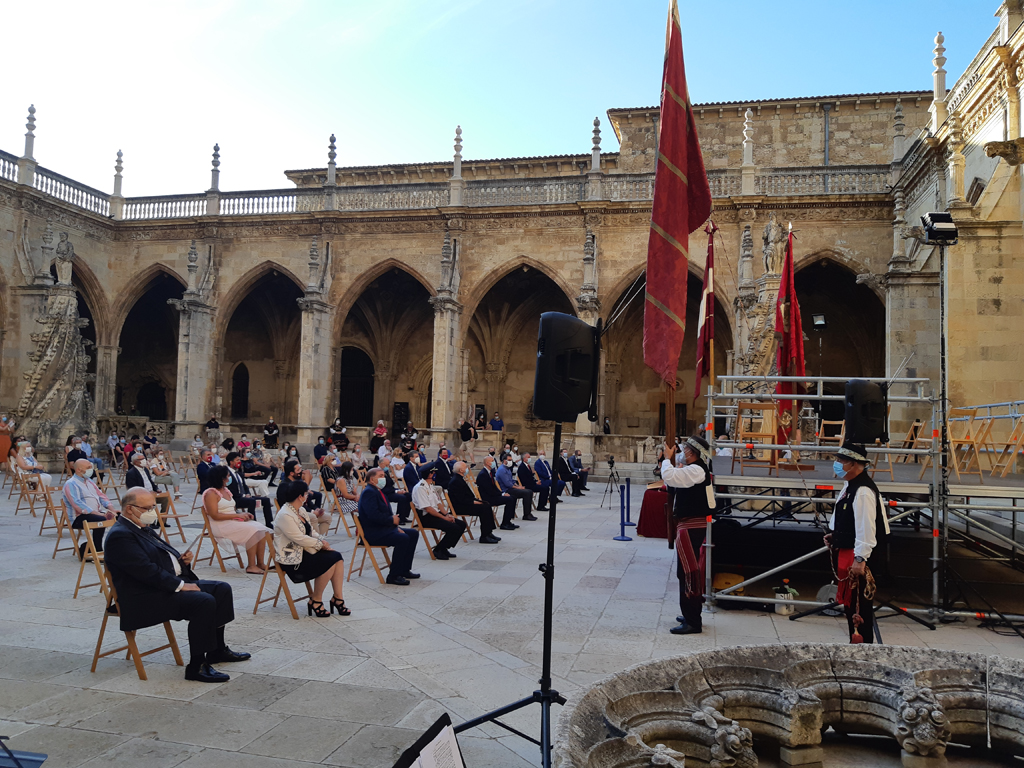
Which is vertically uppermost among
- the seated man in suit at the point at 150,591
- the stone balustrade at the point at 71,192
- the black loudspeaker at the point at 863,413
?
the stone balustrade at the point at 71,192

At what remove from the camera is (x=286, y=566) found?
568 centimetres

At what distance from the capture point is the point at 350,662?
4664 millimetres

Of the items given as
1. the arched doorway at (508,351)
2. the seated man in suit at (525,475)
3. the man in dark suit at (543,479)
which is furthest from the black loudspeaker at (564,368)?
the arched doorway at (508,351)

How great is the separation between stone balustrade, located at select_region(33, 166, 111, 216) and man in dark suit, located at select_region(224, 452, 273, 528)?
17.0 m

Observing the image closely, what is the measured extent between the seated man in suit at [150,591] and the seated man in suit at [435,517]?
3.87 metres

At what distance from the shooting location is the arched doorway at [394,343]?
26156mm

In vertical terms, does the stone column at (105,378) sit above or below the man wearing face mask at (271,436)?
above

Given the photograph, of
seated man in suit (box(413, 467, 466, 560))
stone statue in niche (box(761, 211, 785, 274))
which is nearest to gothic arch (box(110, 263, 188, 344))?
seated man in suit (box(413, 467, 466, 560))

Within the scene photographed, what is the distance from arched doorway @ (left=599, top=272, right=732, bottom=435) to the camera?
23297mm

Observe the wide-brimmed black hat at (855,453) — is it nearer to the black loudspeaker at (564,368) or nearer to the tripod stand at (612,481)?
the black loudspeaker at (564,368)

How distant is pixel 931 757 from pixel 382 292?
24581 millimetres

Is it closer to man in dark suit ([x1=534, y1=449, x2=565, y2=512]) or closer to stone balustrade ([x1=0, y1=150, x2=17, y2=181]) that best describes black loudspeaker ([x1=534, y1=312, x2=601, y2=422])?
man in dark suit ([x1=534, y1=449, x2=565, y2=512])

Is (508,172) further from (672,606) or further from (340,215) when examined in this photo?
(672,606)

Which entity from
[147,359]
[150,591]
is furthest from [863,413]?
[147,359]
